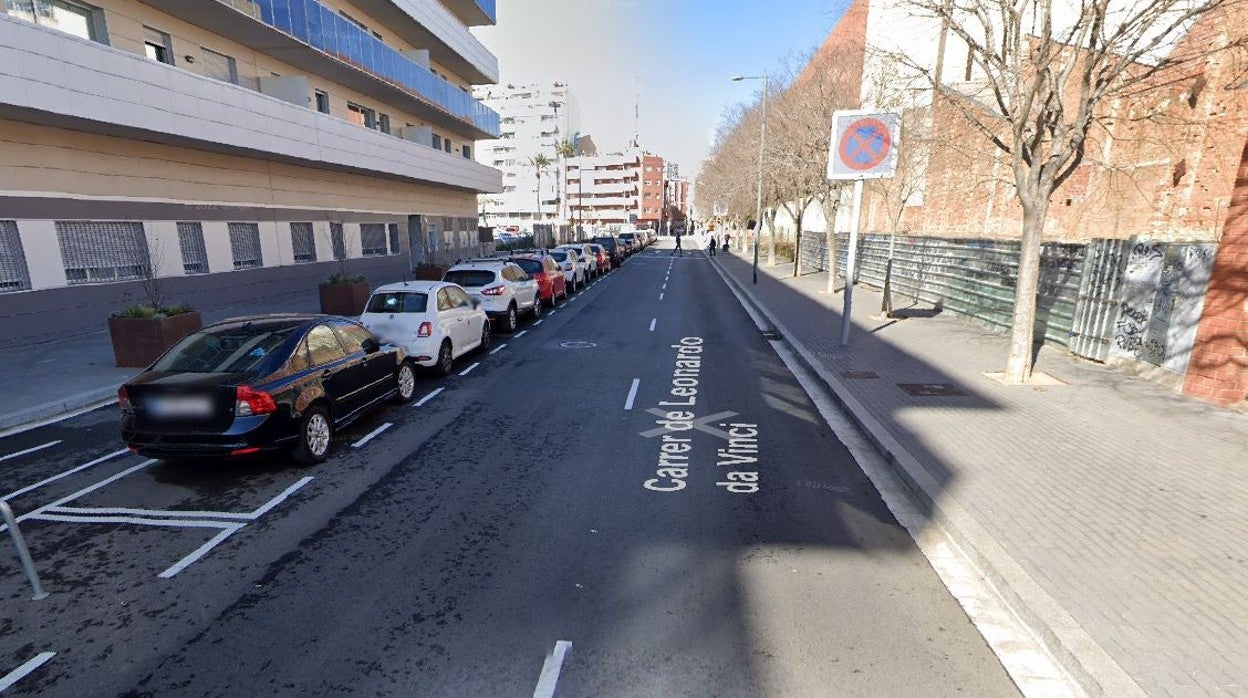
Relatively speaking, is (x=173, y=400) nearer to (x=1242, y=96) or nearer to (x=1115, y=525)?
(x=1115, y=525)

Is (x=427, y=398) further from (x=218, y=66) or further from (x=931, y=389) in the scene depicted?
(x=218, y=66)

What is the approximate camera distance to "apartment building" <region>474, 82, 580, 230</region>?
114 metres

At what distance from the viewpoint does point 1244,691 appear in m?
2.72

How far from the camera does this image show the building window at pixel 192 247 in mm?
15000

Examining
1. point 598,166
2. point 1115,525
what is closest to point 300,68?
point 1115,525

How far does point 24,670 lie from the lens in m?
3.01

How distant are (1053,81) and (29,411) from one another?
46.3 ft

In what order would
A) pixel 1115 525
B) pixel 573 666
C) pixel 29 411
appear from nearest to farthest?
1. pixel 573 666
2. pixel 1115 525
3. pixel 29 411

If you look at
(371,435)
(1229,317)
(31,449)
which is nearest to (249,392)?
(371,435)

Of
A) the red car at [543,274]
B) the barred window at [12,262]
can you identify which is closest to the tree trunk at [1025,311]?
the red car at [543,274]

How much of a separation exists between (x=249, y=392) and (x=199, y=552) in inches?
57.6

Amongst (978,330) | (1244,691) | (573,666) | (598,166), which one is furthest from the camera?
(598,166)

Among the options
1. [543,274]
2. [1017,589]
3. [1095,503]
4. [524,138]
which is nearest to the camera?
[1017,589]

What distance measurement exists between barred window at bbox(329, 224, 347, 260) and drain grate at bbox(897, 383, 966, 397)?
20.0 metres
